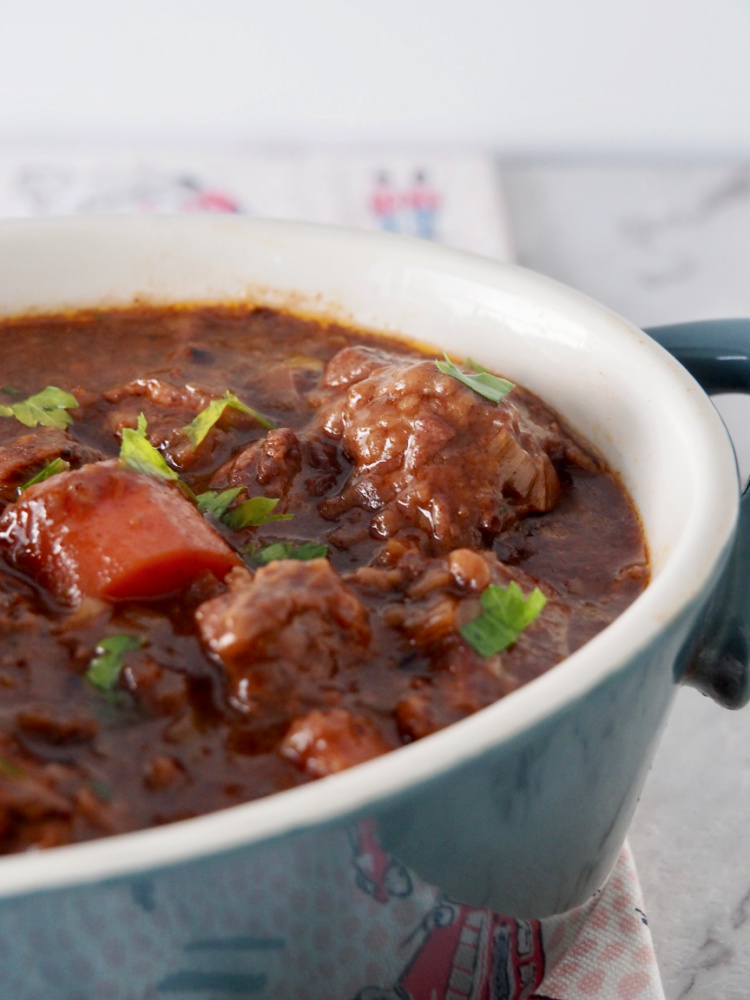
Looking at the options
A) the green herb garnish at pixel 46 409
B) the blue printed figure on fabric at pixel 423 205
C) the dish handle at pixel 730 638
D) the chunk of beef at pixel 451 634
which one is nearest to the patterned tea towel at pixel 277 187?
the blue printed figure on fabric at pixel 423 205

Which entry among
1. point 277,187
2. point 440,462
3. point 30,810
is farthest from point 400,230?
point 30,810

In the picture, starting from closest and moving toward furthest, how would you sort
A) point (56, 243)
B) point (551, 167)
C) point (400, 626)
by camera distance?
point (400, 626), point (56, 243), point (551, 167)

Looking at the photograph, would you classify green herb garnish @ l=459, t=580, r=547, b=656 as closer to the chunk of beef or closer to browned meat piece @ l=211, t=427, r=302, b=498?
the chunk of beef

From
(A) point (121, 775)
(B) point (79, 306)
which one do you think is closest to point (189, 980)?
(A) point (121, 775)

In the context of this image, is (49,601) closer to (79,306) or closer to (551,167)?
(79,306)

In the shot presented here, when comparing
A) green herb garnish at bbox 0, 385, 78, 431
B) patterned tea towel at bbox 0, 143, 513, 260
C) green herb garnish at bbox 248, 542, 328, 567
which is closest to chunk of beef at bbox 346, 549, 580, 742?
green herb garnish at bbox 248, 542, 328, 567

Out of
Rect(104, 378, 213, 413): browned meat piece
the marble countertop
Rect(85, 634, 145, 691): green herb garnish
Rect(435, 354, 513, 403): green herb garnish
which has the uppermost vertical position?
Rect(435, 354, 513, 403): green herb garnish
